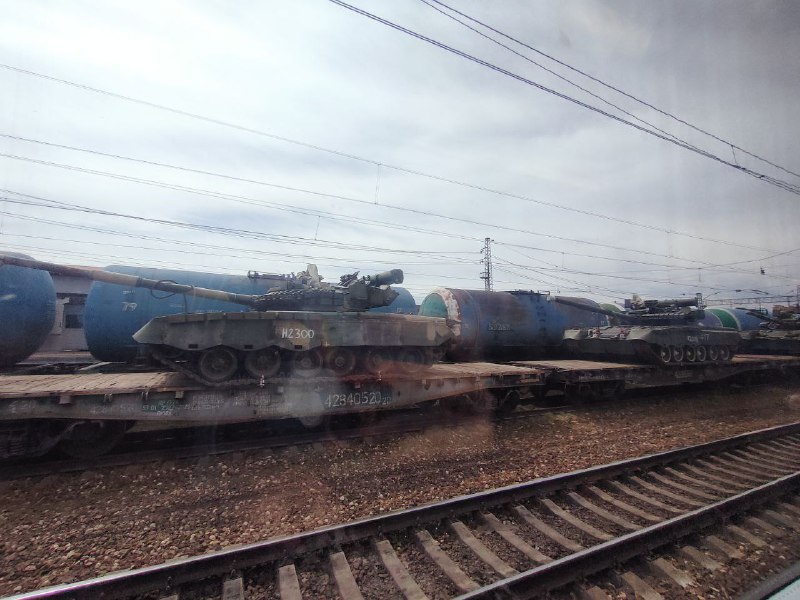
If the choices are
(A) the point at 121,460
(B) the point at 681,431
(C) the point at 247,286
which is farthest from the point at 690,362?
(A) the point at 121,460

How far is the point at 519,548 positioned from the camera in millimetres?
4074

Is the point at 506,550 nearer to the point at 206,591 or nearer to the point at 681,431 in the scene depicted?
the point at 206,591

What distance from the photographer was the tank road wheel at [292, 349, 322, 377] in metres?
7.69

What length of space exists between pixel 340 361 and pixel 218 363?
216cm

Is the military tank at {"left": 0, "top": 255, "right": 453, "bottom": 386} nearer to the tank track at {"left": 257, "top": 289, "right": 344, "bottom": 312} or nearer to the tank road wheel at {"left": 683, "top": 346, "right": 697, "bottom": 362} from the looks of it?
the tank track at {"left": 257, "top": 289, "right": 344, "bottom": 312}

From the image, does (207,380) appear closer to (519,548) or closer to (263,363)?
(263,363)

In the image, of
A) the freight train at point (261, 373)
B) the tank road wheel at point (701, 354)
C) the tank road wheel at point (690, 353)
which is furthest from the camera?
the tank road wheel at point (701, 354)

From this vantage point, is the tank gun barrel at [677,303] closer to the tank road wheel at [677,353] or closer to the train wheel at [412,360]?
the tank road wheel at [677,353]

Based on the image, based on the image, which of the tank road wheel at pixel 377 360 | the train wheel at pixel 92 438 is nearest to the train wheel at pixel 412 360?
the tank road wheel at pixel 377 360

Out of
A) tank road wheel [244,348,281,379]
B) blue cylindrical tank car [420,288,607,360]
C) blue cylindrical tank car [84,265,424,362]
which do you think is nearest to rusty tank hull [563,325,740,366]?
blue cylindrical tank car [420,288,607,360]

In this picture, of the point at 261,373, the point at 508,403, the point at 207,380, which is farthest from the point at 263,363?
the point at 508,403

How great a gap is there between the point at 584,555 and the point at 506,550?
2.37 feet

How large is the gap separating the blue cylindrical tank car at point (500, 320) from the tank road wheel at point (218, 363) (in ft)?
21.6

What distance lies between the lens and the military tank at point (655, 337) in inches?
473
